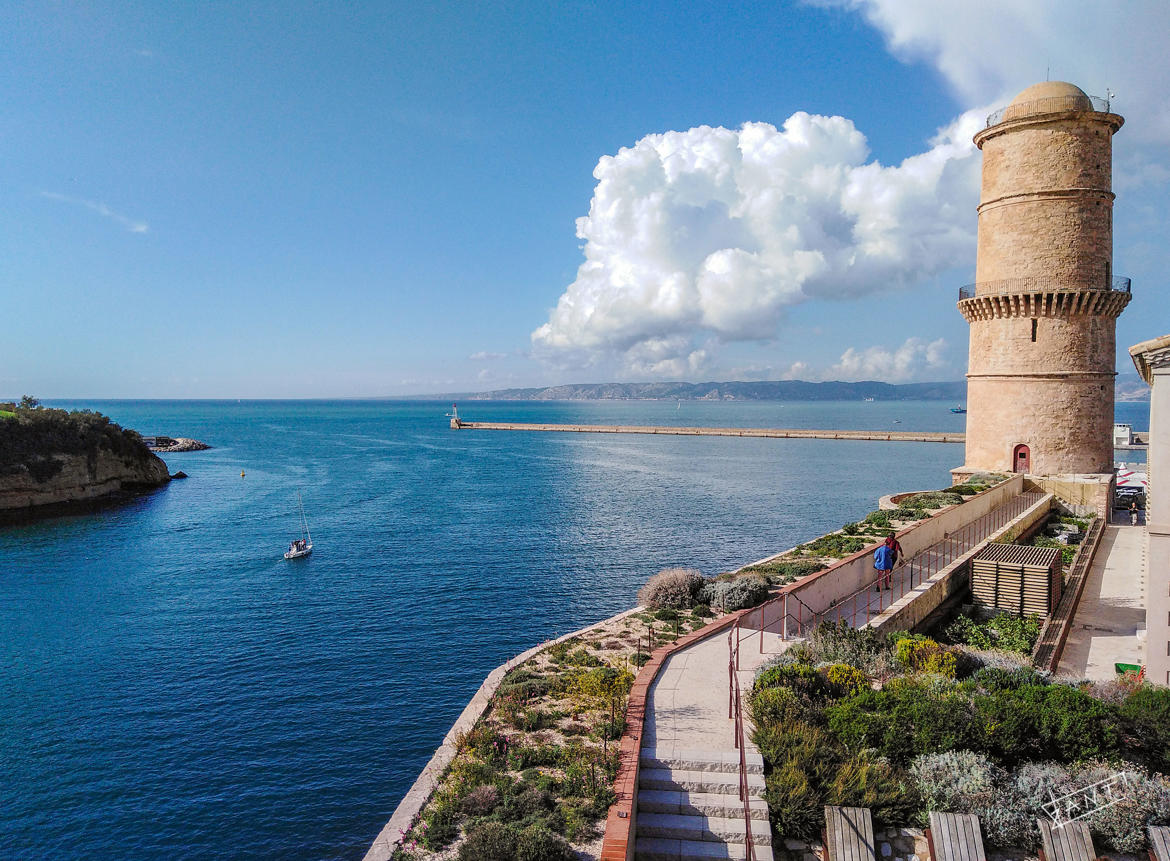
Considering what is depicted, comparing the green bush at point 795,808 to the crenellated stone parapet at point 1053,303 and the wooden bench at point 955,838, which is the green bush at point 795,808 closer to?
the wooden bench at point 955,838

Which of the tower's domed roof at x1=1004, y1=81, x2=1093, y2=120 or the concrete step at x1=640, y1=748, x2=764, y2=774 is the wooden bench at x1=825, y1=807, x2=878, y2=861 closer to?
the concrete step at x1=640, y1=748, x2=764, y2=774

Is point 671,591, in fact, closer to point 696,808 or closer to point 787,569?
point 787,569

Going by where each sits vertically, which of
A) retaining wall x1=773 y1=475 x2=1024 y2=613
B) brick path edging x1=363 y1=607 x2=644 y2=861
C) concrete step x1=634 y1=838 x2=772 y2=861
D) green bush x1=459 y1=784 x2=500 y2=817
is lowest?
brick path edging x1=363 y1=607 x2=644 y2=861

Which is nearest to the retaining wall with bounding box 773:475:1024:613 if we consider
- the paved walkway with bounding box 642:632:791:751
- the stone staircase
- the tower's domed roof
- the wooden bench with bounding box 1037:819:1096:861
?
the paved walkway with bounding box 642:632:791:751

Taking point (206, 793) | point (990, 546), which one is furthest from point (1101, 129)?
point (206, 793)

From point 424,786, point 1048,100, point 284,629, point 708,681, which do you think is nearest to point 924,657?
point 708,681
